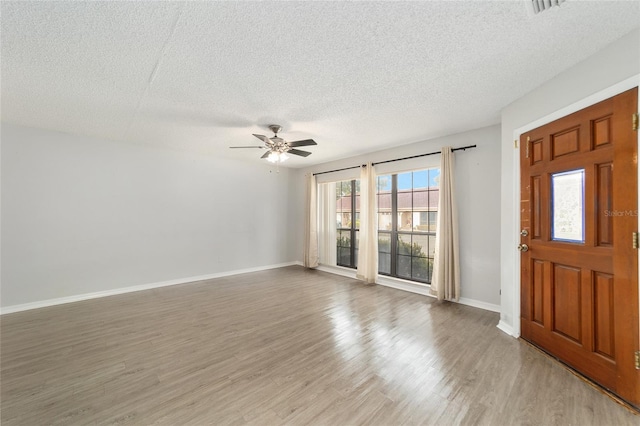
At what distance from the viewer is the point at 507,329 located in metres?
2.81

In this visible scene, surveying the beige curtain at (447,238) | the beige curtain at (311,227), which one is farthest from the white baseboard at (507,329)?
the beige curtain at (311,227)

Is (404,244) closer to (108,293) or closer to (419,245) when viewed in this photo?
(419,245)

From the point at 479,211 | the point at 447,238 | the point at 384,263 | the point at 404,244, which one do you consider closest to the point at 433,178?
the point at 479,211

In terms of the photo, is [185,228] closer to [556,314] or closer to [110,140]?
[110,140]

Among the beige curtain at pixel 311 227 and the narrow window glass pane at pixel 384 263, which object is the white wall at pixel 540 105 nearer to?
the narrow window glass pane at pixel 384 263

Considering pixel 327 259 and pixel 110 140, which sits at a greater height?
pixel 110 140

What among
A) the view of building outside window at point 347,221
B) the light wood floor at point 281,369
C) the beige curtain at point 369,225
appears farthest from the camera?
the view of building outside window at point 347,221

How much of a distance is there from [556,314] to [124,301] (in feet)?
18.3

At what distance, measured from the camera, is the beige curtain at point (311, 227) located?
623cm

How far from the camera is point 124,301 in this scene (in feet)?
12.8

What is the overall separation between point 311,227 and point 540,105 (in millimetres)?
4715

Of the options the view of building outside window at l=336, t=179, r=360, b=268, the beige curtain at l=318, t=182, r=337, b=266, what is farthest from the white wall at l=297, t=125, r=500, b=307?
the beige curtain at l=318, t=182, r=337, b=266

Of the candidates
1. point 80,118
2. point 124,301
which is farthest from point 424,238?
point 80,118

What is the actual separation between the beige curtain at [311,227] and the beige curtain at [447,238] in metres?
3.09
